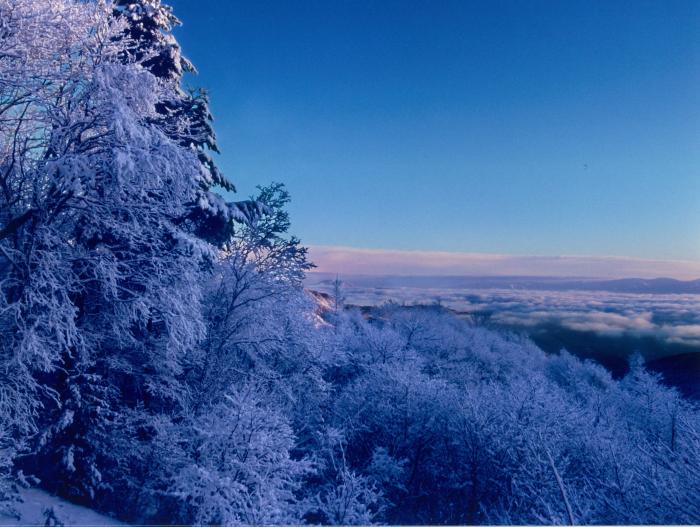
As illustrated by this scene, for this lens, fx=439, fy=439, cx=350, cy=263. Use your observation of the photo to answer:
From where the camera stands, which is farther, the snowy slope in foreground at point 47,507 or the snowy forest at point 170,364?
the snowy forest at point 170,364

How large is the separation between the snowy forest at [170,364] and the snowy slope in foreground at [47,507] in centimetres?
30

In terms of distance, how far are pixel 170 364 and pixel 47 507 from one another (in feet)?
13.2

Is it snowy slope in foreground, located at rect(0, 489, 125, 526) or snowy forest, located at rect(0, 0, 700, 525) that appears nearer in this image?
snowy slope in foreground, located at rect(0, 489, 125, 526)

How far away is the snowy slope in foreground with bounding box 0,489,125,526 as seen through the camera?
8349mm

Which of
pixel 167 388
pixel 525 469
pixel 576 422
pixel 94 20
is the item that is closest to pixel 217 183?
pixel 94 20

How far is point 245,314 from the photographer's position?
48.6ft

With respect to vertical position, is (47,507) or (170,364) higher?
(170,364)

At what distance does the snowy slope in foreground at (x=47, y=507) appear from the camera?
8.35 m

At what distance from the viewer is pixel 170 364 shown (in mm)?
12219

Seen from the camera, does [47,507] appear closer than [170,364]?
Yes

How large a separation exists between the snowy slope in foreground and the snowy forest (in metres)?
0.30

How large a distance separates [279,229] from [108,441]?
8.20 m

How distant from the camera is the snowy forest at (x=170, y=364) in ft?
30.9

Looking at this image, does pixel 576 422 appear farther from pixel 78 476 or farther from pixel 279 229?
pixel 78 476
